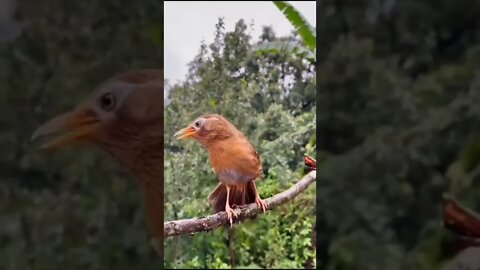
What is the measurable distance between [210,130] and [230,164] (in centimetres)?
14

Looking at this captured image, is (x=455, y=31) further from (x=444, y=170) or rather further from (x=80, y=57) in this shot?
(x=80, y=57)

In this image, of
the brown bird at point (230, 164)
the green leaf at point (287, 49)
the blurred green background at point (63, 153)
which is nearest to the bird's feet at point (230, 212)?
the brown bird at point (230, 164)

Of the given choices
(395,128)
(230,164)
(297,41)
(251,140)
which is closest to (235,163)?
(230,164)

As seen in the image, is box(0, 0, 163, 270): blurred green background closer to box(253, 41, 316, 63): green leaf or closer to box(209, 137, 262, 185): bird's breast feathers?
box(209, 137, 262, 185): bird's breast feathers

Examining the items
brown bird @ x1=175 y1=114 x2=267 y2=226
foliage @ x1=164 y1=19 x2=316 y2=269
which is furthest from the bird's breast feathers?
foliage @ x1=164 y1=19 x2=316 y2=269

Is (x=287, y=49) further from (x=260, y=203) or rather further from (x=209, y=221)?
(x=209, y=221)

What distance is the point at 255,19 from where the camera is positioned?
9.04ft

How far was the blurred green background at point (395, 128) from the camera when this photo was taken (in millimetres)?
1681

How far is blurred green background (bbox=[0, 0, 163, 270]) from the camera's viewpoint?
1762mm

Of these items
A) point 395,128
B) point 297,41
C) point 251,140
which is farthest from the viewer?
point 297,41

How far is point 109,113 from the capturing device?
1758 mm

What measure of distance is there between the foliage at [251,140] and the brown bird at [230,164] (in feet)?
0.61

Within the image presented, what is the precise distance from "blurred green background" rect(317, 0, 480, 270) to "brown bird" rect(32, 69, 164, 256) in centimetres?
48

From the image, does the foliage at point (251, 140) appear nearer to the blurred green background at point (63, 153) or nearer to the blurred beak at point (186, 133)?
the blurred beak at point (186, 133)
